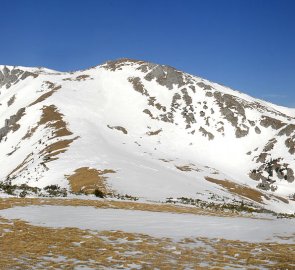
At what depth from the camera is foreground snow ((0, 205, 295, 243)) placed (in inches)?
607

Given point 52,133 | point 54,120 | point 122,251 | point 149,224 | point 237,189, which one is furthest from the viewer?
point 54,120

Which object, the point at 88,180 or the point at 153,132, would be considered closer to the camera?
the point at 88,180

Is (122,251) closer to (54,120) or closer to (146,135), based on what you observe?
(54,120)

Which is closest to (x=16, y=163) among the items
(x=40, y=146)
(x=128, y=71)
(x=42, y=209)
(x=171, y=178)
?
(x=40, y=146)

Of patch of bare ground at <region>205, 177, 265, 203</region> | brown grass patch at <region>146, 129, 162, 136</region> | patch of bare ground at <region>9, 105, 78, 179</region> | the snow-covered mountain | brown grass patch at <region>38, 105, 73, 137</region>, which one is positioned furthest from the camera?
brown grass patch at <region>146, 129, 162, 136</region>

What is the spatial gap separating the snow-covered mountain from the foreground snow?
33.6 m

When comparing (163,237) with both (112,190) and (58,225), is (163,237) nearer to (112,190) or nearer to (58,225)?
(58,225)

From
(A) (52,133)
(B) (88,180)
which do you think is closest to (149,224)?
(B) (88,180)

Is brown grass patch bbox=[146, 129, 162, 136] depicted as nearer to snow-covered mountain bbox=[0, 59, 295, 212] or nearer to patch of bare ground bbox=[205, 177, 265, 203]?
snow-covered mountain bbox=[0, 59, 295, 212]

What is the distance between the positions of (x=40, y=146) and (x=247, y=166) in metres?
75.8

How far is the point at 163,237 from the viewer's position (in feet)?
46.8

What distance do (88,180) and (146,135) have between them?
8875cm

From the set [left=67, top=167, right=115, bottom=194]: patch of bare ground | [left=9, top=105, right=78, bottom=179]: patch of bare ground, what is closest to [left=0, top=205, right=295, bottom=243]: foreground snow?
[left=67, top=167, right=115, bottom=194]: patch of bare ground

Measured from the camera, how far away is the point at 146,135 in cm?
14188
